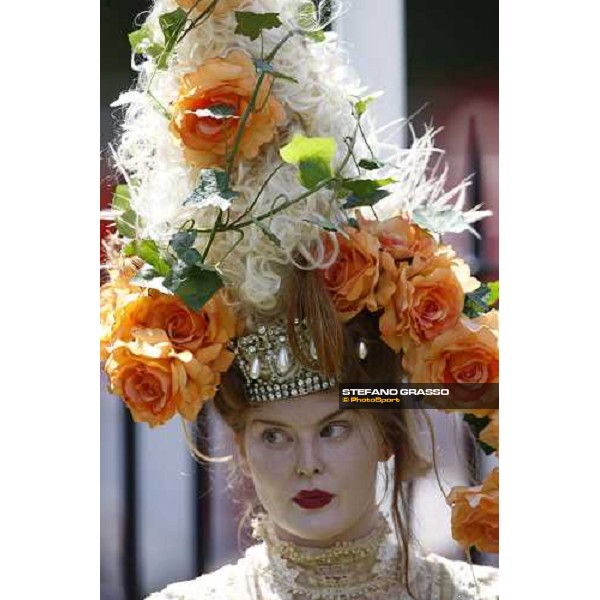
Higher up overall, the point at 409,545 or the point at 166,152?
the point at 166,152

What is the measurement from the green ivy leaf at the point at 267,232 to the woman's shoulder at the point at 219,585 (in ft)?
1.47

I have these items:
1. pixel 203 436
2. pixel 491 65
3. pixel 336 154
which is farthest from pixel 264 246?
pixel 491 65

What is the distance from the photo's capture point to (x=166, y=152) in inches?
64.7

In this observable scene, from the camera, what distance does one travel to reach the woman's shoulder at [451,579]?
1.67 meters

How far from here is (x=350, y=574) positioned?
1.66 meters

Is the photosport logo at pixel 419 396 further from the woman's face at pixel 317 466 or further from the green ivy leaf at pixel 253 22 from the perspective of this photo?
the green ivy leaf at pixel 253 22

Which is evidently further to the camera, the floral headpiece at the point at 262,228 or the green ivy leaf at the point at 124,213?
the green ivy leaf at the point at 124,213

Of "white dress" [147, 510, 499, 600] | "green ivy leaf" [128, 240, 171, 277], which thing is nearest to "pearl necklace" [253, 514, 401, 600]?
"white dress" [147, 510, 499, 600]

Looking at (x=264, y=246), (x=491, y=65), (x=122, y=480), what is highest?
(x=491, y=65)

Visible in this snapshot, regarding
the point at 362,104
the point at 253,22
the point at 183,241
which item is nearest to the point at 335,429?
the point at 183,241

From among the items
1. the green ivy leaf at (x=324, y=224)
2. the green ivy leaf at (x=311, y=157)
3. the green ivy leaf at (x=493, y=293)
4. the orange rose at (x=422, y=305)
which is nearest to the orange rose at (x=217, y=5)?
the green ivy leaf at (x=311, y=157)

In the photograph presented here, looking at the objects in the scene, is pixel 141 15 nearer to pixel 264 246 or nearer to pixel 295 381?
pixel 264 246

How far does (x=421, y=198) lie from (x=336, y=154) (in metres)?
0.15

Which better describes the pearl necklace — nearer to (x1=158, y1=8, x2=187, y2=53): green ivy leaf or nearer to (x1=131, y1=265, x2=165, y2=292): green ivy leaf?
(x1=131, y1=265, x2=165, y2=292): green ivy leaf
